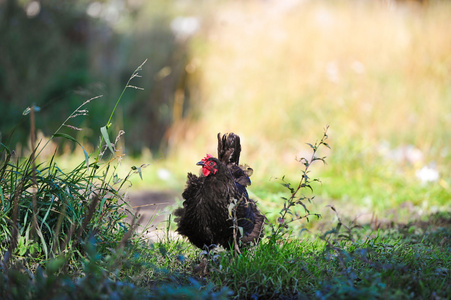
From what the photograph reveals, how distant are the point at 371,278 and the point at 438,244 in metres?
1.44

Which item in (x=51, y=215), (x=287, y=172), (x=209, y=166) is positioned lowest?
(x=51, y=215)

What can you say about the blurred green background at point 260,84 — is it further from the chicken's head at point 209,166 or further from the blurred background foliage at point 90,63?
the chicken's head at point 209,166

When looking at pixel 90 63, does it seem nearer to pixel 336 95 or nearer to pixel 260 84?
pixel 260 84

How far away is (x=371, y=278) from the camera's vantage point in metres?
2.10

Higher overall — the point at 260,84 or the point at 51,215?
the point at 260,84

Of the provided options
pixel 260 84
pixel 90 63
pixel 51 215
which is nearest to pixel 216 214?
pixel 51 215

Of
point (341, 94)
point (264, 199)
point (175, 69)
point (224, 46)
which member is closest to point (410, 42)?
point (341, 94)

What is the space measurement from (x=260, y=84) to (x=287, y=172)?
2.05 meters

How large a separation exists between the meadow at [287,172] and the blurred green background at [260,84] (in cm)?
3

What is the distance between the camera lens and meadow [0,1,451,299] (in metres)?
2.22

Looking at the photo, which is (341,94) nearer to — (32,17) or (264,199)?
(264,199)

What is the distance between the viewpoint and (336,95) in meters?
7.09

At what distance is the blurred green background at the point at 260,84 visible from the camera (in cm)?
599

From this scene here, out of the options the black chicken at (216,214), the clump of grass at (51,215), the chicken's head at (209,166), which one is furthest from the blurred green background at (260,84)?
the clump of grass at (51,215)
